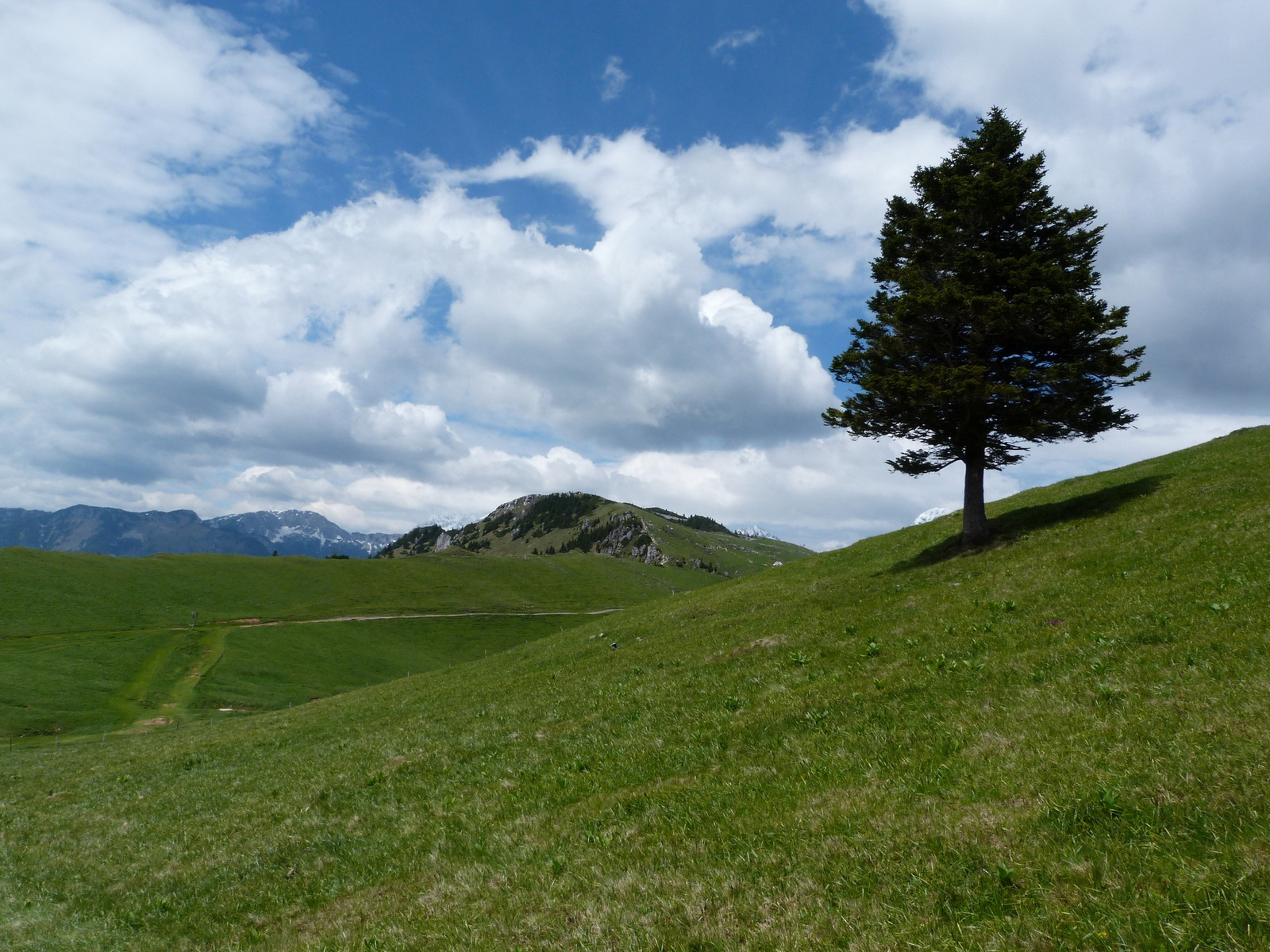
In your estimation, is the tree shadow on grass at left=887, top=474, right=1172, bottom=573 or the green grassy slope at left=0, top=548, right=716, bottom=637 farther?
the green grassy slope at left=0, top=548, right=716, bottom=637

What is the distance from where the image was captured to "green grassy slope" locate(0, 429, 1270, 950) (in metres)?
6.72

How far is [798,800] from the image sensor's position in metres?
10.3

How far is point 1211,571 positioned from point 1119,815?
15.3m

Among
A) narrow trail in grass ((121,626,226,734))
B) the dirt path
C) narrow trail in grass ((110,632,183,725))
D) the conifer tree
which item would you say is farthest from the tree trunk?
the dirt path

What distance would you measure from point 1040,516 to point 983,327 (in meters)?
11.8

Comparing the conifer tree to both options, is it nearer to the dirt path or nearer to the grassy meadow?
the grassy meadow

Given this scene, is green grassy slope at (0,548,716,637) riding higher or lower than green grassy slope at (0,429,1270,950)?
lower

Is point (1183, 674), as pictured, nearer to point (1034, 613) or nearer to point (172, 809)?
point (1034, 613)

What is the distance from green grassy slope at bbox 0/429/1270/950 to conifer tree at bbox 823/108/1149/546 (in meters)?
6.73

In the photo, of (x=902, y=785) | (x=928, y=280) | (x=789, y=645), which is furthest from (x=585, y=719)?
(x=928, y=280)

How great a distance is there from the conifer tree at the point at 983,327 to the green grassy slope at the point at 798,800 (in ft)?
22.1

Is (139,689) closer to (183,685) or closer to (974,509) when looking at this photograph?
(183,685)

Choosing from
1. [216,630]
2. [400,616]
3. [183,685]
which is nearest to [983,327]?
[183,685]

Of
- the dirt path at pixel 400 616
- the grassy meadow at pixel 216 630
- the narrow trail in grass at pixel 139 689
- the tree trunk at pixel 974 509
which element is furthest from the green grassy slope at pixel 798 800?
the dirt path at pixel 400 616
